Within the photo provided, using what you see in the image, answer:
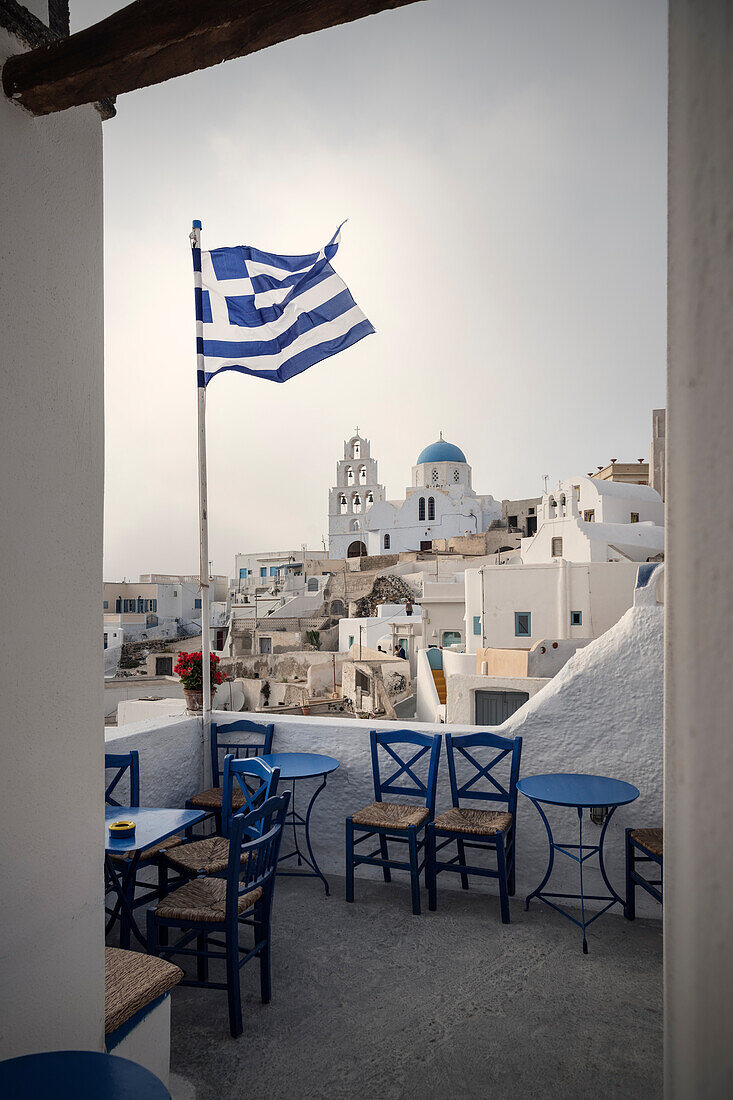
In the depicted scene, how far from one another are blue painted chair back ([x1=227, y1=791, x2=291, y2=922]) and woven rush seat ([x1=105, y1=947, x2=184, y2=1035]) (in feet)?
1.22

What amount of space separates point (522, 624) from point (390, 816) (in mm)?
13994

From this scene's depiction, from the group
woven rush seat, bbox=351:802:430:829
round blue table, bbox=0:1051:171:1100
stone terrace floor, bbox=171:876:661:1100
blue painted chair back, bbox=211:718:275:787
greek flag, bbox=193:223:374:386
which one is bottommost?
stone terrace floor, bbox=171:876:661:1100

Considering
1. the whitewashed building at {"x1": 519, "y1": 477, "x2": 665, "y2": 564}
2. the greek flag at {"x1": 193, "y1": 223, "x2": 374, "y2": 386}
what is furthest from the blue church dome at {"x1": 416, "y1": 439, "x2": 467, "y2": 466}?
the greek flag at {"x1": 193, "y1": 223, "x2": 374, "y2": 386}

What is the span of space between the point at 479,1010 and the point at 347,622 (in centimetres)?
Result: 2399

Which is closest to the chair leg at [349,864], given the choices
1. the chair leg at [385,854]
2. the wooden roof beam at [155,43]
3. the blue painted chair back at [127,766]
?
the chair leg at [385,854]

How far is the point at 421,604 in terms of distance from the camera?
23547 mm

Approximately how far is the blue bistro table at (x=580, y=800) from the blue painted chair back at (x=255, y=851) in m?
1.26

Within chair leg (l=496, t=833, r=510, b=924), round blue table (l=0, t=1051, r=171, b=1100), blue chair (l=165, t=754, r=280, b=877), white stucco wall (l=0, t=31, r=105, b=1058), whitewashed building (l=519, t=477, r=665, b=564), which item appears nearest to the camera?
round blue table (l=0, t=1051, r=171, b=1100)

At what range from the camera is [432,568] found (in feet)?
114

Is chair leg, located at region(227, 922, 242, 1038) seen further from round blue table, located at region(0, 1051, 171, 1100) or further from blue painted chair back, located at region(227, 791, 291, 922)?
Result: round blue table, located at region(0, 1051, 171, 1100)

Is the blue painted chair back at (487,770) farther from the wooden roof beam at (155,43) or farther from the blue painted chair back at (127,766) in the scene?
the wooden roof beam at (155,43)

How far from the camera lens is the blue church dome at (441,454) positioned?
47.5 m

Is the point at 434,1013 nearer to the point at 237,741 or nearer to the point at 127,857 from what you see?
the point at 127,857

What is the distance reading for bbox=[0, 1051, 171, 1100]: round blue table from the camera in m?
1.34
